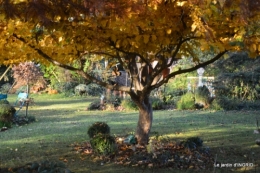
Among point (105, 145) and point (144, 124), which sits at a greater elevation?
point (144, 124)

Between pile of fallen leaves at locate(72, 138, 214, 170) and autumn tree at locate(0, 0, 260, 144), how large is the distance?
1.08 meters

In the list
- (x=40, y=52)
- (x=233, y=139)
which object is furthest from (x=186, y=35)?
(x=233, y=139)

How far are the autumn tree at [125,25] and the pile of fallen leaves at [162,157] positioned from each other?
1.08m

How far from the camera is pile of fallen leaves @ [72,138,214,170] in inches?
232

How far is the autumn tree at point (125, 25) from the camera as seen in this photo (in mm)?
3707

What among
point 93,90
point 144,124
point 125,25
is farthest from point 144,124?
point 93,90

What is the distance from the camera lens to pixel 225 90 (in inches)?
673

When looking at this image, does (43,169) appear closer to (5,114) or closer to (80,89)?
(5,114)

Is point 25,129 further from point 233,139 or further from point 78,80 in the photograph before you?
A: point 78,80

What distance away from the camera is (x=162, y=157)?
5.99m

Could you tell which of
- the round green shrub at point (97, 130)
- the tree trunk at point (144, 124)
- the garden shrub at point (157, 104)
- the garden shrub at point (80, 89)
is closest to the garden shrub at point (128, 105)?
the garden shrub at point (157, 104)

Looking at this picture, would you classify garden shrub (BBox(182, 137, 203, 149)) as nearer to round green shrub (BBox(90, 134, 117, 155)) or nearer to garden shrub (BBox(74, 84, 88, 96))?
round green shrub (BBox(90, 134, 117, 155))

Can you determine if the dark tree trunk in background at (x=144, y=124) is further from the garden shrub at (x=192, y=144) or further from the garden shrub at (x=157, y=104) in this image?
the garden shrub at (x=157, y=104)

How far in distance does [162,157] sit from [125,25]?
8.28 feet
